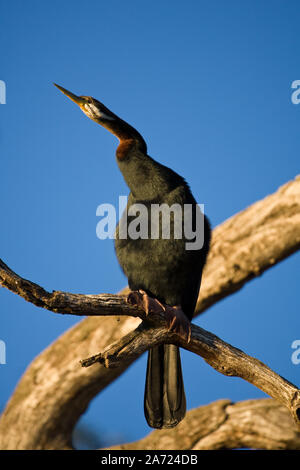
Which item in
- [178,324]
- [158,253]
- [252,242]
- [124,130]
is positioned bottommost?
[178,324]

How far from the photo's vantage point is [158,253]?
3.40 metres

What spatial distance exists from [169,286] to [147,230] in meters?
0.42

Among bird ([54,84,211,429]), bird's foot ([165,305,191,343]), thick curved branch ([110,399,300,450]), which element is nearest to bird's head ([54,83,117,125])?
bird ([54,84,211,429])

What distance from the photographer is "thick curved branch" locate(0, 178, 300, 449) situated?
18.9 ft

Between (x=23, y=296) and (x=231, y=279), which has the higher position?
(x=231, y=279)

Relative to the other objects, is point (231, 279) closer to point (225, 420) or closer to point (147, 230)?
point (225, 420)

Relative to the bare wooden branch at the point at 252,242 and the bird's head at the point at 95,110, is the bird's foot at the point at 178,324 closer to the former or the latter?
the bird's head at the point at 95,110

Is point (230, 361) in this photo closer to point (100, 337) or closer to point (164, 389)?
point (164, 389)

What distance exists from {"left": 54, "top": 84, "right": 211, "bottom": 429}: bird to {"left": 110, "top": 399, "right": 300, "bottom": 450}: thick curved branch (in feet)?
5.44

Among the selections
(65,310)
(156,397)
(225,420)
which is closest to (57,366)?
(225,420)

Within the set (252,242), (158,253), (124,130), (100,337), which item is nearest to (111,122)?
(124,130)

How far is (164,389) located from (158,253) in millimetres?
993

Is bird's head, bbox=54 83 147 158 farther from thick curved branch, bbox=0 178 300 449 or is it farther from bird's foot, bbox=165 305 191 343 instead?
thick curved branch, bbox=0 178 300 449

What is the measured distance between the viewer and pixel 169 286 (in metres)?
3.54
